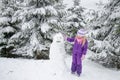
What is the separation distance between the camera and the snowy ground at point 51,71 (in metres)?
6.93

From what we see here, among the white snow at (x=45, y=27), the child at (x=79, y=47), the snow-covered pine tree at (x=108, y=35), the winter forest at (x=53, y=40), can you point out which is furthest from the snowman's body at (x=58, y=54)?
the white snow at (x=45, y=27)

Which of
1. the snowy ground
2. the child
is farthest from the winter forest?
the child

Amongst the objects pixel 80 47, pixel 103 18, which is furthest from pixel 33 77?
pixel 103 18

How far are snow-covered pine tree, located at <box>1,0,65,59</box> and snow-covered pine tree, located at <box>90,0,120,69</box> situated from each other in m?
3.26

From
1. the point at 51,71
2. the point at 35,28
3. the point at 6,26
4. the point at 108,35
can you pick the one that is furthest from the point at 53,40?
the point at 6,26

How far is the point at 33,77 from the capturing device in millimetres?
7262

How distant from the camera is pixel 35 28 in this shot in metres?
12.4

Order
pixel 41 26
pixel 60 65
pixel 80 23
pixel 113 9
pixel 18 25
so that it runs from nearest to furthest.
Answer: pixel 60 65 → pixel 113 9 → pixel 41 26 → pixel 80 23 → pixel 18 25

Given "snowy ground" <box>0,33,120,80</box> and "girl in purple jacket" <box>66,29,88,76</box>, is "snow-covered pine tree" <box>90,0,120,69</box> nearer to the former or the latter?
"snowy ground" <box>0,33,120,80</box>

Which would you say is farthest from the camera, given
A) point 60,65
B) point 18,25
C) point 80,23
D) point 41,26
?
point 18,25

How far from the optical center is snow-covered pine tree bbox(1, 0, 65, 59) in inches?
464

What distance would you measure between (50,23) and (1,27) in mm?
4041

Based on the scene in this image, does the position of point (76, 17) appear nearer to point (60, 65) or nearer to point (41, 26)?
point (41, 26)

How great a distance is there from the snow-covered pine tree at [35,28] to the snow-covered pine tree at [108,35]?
326cm
